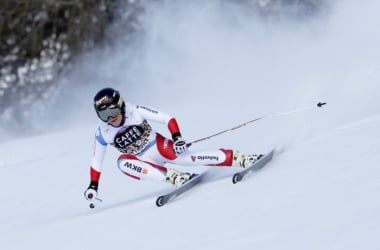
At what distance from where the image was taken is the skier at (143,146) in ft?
26.1

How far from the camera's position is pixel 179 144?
7883mm

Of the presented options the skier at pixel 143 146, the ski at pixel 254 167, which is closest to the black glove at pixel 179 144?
the skier at pixel 143 146

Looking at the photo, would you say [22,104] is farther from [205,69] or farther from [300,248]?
[300,248]

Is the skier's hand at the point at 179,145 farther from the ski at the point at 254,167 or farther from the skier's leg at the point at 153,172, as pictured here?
the ski at the point at 254,167

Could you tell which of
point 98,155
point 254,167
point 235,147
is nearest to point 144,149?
point 98,155

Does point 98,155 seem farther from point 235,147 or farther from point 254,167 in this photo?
point 235,147

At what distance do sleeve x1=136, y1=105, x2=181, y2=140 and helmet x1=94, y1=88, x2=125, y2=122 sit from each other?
0.78ft

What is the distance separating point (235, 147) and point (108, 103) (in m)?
2.90

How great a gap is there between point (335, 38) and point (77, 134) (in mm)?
6322

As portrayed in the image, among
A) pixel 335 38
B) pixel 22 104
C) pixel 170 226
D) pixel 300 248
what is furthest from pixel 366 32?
pixel 300 248

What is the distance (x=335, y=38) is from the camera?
62.8 feet

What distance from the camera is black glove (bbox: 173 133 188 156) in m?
7.88

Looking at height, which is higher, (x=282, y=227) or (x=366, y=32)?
(x=366, y=32)

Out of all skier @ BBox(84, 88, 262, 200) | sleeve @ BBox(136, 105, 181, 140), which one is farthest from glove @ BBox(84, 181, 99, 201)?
sleeve @ BBox(136, 105, 181, 140)
